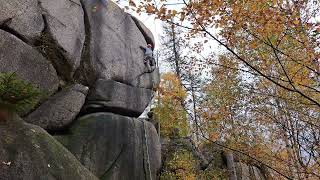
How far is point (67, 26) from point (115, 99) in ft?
10.4

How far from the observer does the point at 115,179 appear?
10328mm

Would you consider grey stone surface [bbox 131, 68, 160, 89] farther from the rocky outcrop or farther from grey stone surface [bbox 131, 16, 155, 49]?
grey stone surface [bbox 131, 16, 155, 49]

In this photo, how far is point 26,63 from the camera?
9.44 m

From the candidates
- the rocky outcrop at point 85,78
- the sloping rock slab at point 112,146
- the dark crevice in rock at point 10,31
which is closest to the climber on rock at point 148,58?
the rocky outcrop at point 85,78

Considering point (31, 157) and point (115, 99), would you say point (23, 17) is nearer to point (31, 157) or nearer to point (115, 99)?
point (115, 99)

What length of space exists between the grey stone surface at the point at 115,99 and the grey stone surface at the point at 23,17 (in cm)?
291

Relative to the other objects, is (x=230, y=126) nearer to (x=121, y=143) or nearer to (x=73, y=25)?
(x=121, y=143)

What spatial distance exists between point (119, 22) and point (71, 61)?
3740 millimetres

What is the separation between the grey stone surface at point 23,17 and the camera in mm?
9310

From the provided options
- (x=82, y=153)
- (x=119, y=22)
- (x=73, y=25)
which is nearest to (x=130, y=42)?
(x=119, y=22)

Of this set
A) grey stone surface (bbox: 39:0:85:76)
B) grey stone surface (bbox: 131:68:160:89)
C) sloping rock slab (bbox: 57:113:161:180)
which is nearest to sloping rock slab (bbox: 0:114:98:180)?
sloping rock slab (bbox: 57:113:161:180)

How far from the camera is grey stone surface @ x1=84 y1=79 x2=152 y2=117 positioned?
38.0ft

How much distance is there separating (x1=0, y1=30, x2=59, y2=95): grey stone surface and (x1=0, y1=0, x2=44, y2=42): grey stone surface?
420mm

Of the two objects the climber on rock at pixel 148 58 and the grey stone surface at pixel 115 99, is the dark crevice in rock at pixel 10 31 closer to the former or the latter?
the grey stone surface at pixel 115 99
